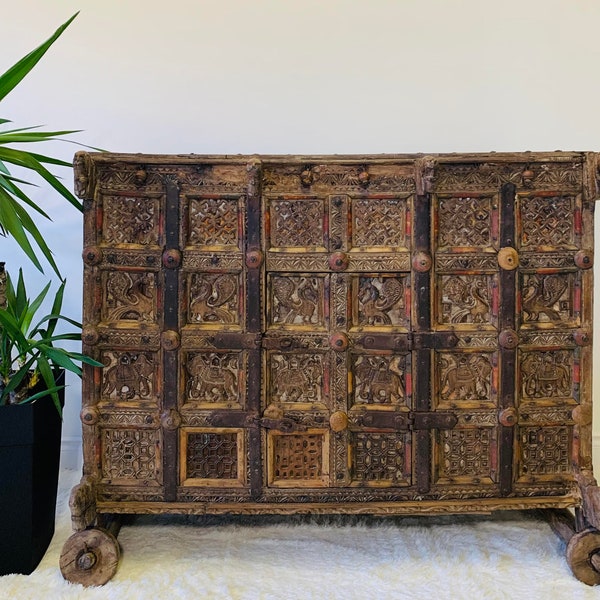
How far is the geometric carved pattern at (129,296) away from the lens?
135 centimetres

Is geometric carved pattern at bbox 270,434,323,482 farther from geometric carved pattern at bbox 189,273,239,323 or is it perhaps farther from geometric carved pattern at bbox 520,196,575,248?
geometric carved pattern at bbox 520,196,575,248

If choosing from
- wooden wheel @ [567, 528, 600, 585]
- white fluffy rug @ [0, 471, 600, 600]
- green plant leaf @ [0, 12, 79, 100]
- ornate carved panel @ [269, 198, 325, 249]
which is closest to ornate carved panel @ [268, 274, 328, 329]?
ornate carved panel @ [269, 198, 325, 249]

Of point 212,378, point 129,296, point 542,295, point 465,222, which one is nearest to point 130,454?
point 212,378

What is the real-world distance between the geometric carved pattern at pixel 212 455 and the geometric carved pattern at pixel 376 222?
2.36 feet

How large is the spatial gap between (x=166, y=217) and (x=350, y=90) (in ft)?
3.14

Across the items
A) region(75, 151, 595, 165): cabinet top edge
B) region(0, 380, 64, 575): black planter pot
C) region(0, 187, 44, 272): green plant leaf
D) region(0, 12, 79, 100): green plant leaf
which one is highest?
region(0, 12, 79, 100): green plant leaf

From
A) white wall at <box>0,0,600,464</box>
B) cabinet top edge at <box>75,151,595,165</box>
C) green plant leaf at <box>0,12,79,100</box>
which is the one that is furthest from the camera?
white wall at <box>0,0,600,464</box>

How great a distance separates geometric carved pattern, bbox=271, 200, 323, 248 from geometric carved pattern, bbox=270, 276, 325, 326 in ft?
0.36

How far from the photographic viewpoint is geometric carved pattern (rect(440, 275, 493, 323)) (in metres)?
1.36

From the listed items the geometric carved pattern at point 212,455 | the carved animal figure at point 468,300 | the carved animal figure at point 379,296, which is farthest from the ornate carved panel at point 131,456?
the carved animal figure at point 468,300

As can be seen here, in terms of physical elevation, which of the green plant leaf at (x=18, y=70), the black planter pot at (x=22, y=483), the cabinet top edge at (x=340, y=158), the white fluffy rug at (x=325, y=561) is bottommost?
the white fluffy rug at (x=325, y=561)

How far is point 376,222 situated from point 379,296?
223 mm

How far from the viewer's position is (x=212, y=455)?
1376mm

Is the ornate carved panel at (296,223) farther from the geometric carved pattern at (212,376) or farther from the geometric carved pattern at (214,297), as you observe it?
the geometric carved pattern at (212,376)
